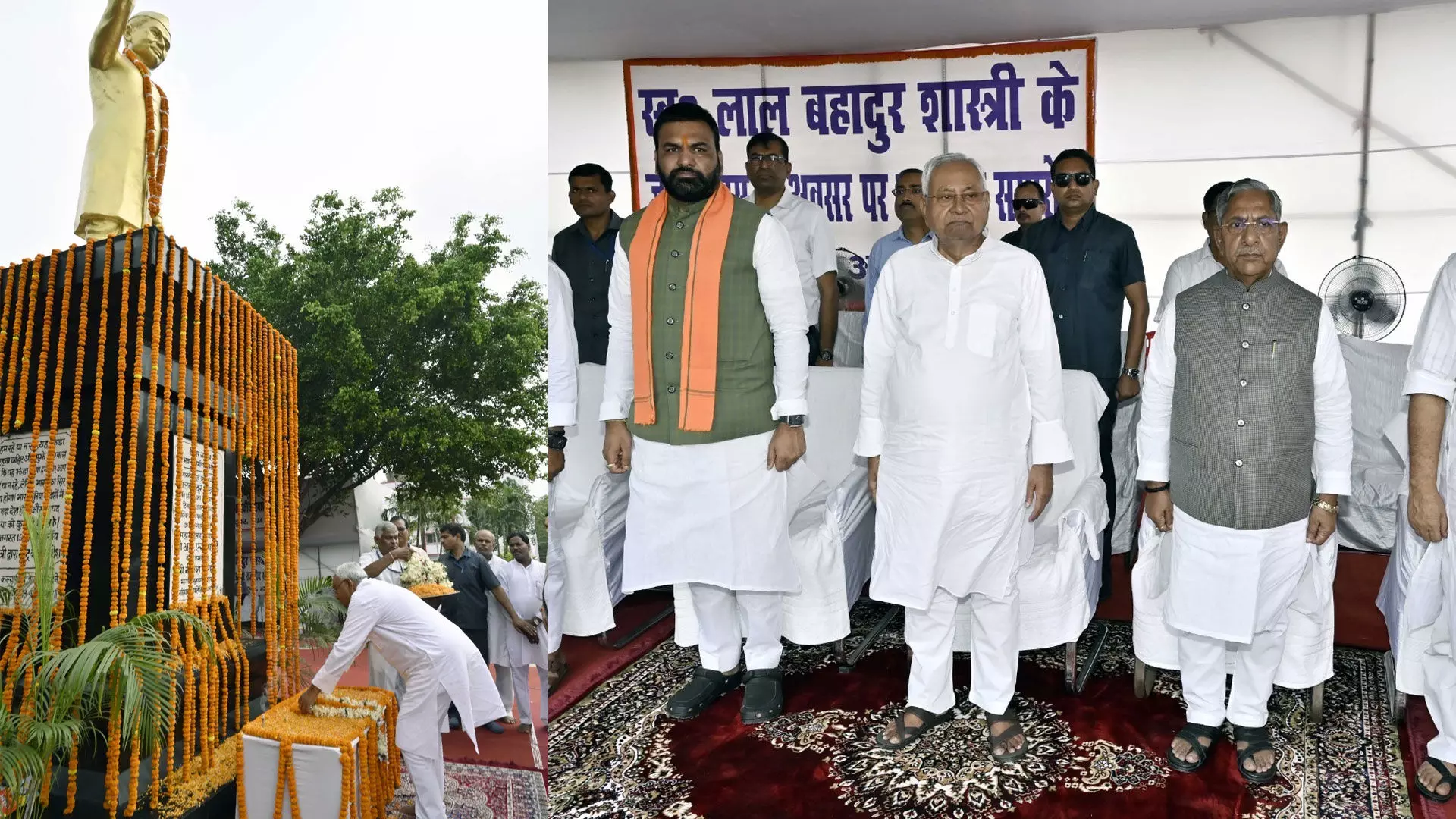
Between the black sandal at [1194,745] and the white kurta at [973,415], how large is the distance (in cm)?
44

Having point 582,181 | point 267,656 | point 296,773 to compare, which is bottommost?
point 296,773

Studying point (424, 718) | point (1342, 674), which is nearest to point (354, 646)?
point (424, 718)

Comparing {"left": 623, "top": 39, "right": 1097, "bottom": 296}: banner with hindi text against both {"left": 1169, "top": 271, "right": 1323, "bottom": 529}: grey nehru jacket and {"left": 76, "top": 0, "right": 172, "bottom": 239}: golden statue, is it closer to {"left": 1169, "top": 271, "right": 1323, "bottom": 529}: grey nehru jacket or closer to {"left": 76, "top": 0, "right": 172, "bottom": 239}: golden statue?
{"left": 1169, "top": 271, "right": 1323, "bottom": 529}: grey nehru jacket

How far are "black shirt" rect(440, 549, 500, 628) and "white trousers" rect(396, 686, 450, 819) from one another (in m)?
0.23

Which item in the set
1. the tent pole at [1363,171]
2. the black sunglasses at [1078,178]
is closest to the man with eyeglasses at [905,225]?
the black sunglasses at [1078,178]

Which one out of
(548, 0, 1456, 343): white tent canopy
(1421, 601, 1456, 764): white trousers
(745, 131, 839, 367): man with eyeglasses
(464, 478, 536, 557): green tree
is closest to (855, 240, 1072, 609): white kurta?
(745, 131, 839, 367): man with eyeglasses

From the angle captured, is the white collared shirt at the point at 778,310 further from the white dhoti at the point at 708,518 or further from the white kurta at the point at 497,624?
the white kurta at the point at 497,624

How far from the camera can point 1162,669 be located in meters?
2.42

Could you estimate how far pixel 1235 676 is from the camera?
1998 mm

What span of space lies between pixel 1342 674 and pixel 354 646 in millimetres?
2481

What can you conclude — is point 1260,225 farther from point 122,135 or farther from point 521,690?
point 122,135

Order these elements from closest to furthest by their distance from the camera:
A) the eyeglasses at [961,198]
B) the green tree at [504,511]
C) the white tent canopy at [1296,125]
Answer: the eyeglasses at [961,198]
the green tree at [504,511]
the white tent canopy at [1296,125]

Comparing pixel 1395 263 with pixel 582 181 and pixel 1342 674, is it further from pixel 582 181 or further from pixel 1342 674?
pixel 582 181

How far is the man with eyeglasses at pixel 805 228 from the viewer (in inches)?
102
